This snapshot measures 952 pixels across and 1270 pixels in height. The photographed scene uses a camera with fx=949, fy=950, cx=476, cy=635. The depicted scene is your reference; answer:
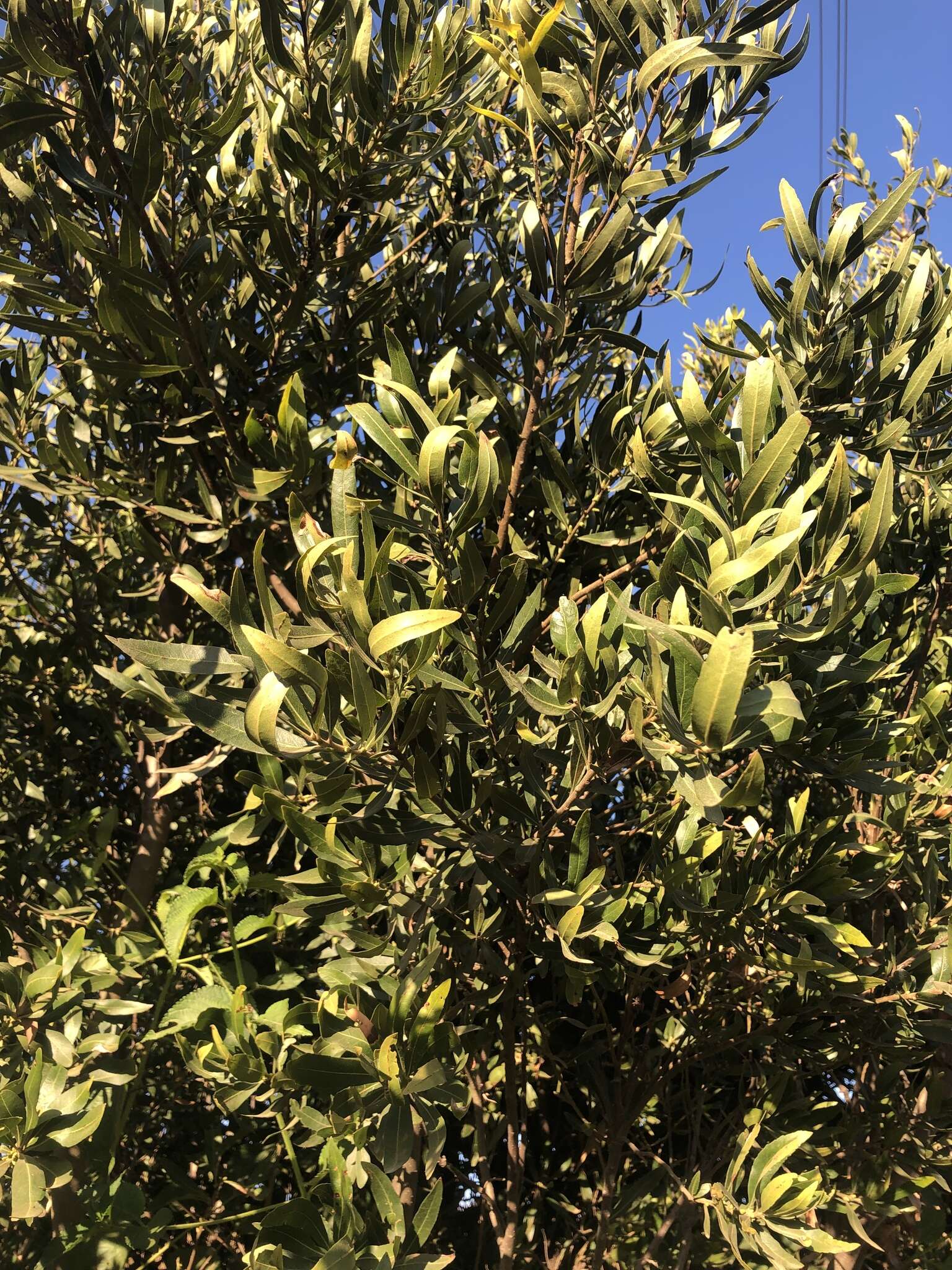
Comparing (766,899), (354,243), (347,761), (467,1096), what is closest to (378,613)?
(347,761)

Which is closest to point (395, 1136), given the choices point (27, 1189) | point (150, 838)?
point (27, 1189)

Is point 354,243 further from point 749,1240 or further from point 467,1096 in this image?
point 749,1240

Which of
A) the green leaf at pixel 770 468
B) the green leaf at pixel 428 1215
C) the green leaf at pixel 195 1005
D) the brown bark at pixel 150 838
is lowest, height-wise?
the green leaf at pixel 428 1215

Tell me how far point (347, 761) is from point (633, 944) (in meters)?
0.93

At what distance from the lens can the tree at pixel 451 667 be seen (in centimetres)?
144

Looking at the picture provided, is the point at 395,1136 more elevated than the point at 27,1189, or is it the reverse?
the point at 395,1136

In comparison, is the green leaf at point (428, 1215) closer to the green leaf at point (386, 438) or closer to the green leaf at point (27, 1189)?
the green leaf at point (27, 1189)

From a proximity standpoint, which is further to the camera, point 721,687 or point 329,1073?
point 329,1073

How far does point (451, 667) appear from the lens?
1723mm

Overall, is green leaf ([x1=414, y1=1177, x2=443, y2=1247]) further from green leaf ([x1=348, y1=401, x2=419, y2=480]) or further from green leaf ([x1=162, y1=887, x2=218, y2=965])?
green leaf ([x1=348, y1=401, x2=419, y2=480])

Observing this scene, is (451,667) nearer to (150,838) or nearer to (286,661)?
(286,661)

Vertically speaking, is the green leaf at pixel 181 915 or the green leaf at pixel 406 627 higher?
the green leaf at pixel 406 627

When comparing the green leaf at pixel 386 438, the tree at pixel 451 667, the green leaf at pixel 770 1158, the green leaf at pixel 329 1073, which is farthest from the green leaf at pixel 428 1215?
the green leaf at pixel 386 438

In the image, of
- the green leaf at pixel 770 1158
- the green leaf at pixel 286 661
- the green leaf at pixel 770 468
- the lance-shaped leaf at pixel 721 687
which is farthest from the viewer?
the green leaf at pixel 770 1158
